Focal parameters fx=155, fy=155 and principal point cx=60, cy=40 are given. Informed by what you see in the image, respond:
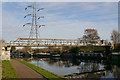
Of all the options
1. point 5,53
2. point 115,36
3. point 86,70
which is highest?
point 115,36

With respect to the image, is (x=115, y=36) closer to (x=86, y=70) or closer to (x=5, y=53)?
(x=86, y=70)

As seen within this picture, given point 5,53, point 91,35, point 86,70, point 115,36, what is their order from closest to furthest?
point 86,70, point 5,53, point 115,36, point 91,35

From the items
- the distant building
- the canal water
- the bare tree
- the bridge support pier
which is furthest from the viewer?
the distant building

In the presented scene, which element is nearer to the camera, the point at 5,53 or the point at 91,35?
the point at 5,53

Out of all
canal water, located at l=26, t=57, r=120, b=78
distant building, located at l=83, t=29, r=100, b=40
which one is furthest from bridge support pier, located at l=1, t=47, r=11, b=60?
distant building, located at l=83, t=29, r=100, b=40

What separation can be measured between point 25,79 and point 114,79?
410 inches

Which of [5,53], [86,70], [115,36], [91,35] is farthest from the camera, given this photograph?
[91,35]

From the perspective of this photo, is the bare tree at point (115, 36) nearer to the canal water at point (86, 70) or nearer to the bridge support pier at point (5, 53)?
the canal water at point (86, 70)

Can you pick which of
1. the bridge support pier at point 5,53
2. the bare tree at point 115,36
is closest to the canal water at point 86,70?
the bridge support pier at point 5,53

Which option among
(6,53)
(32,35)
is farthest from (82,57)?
(6,53)

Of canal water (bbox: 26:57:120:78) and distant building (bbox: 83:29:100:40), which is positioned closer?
canal water (bbox: 26:57:120:78)

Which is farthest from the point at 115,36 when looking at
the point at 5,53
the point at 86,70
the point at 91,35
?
the point at 5,53

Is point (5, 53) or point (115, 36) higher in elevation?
point (115, 36)

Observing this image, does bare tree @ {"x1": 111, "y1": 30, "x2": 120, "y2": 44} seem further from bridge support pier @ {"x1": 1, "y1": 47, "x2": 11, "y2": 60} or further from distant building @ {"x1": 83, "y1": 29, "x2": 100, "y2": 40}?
bridge support pier @ {"x1": 1, "y1": 47, "x2": 11, "y2": 60}
